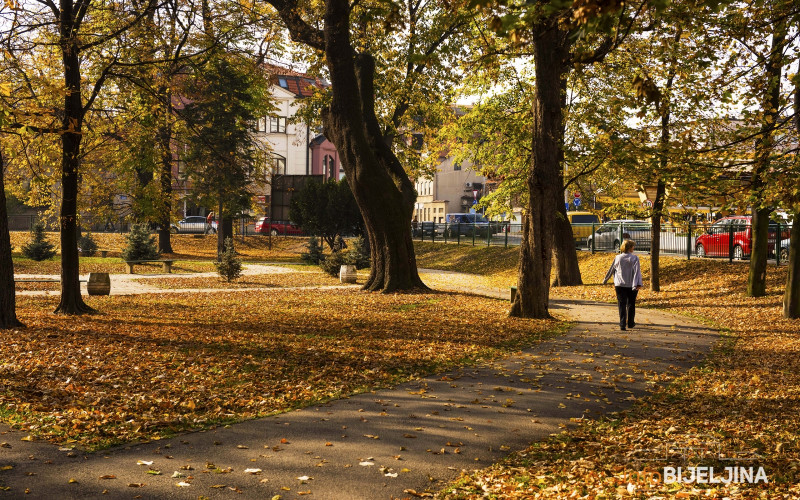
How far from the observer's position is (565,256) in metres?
26.1

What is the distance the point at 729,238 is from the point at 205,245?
3499 centimetres

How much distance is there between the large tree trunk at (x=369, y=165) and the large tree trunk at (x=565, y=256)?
20.7 ft

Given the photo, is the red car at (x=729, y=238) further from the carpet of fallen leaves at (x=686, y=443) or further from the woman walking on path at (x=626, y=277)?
the carpet of fallen leaves at (x=686, y=443)

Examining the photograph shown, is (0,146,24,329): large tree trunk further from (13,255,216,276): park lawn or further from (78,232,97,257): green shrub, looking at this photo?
(78,232,97,257): green shrub

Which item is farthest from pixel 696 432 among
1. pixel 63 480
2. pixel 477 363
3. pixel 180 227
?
pixel 180 227

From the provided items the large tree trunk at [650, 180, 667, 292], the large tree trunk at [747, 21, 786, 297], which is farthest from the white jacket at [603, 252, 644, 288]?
the large tree trunk at [650, 180, 667, 292]

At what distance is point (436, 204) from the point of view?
90.6 meters

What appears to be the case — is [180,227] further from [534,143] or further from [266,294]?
[534,143]

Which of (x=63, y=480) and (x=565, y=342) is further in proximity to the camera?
(x=565, y=342)

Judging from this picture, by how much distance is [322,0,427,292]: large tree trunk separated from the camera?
67.7 feet

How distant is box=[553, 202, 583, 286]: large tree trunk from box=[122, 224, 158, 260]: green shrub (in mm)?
19140

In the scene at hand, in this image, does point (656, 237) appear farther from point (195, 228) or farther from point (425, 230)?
point (195, 228)

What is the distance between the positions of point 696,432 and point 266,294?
17.1m

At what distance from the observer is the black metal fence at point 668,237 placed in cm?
2391
